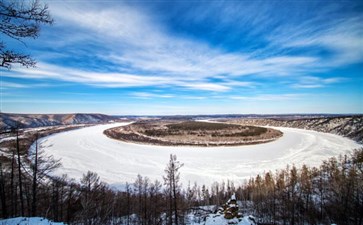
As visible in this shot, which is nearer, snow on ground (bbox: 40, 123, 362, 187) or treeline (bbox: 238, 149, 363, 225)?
treeline (bbox: 238, 149, 363, 225)

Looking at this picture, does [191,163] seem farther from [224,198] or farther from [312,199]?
[312,199]

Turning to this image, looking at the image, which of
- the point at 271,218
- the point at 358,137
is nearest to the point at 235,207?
the point at 271,218

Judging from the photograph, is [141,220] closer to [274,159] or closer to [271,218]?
[271,218]

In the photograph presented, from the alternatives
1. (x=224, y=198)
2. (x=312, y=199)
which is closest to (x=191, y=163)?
(x=224, y=198)

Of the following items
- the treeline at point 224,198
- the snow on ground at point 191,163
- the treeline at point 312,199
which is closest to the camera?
the treeline at point 224,198

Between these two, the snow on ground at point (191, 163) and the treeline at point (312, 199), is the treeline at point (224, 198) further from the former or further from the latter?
the snow on ground at point (191, 163)

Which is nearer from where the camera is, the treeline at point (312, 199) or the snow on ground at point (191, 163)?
the treeline at point (312, 199)

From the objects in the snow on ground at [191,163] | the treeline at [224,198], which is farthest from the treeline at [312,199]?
the snow on ground at [191,163]

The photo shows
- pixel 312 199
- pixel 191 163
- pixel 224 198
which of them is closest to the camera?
pixel 312 199

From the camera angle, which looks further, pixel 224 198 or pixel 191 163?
pixel 191 163

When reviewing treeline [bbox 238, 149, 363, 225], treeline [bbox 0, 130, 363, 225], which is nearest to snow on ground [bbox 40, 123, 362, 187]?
treeline [bbox 0, 130, 363, 225]

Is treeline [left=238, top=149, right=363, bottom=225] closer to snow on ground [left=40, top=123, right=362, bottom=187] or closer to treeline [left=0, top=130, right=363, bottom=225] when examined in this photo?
treeline [left=0, top=130, right=363, bottom=225]
